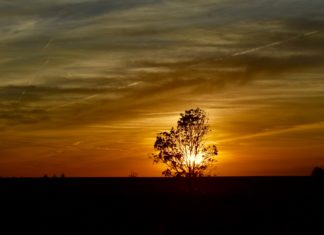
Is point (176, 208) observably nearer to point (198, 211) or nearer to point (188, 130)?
point (198, 211)

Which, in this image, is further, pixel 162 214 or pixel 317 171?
pixel 317 171

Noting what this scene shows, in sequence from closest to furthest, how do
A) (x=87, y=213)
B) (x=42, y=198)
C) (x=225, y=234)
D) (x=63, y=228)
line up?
(x=225, y=234) → (x=63, y=228) → (x=87, y=213) → (x=42, y=198)

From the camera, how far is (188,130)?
7394cm

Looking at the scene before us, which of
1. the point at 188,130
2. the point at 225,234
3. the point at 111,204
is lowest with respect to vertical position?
the point at 225,234

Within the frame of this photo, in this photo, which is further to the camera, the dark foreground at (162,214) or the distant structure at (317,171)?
the distant structure at (317,171)

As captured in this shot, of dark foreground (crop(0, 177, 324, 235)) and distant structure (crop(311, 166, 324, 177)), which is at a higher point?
distant structure (crop(311, 166, 324, 177))

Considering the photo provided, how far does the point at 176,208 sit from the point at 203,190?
23.3 m

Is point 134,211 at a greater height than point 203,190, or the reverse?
point 203,190

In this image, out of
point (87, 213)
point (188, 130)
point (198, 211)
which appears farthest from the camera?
point (188, 130)

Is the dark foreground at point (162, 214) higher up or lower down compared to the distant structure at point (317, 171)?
lower down

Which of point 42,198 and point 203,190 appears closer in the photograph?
point 42,198

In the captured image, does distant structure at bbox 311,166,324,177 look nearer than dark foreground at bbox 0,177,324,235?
No

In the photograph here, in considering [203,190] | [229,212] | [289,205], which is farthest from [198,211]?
[203,190]

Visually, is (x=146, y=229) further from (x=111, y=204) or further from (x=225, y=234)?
(x=111, y=204)
